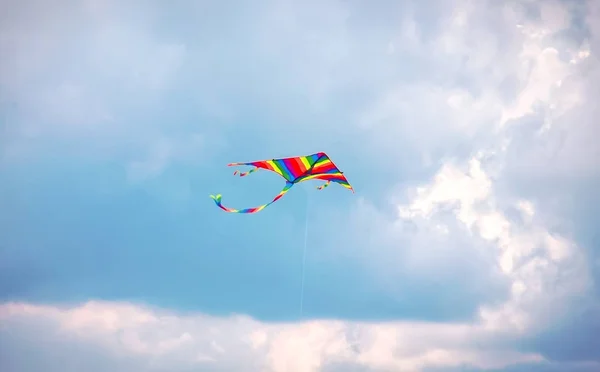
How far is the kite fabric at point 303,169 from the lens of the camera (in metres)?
36.5

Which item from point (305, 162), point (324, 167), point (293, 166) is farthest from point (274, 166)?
point (324, 167)

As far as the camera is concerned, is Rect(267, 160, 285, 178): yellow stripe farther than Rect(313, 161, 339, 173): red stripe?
Yes

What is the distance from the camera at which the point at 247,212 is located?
35062 millimetres

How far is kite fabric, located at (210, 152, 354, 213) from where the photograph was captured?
36531mm

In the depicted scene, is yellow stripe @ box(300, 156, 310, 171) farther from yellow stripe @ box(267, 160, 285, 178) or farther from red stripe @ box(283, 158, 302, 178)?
yellow stripe @ box(267, 160, 285, 178)

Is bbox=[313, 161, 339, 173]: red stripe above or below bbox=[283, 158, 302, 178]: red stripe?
below

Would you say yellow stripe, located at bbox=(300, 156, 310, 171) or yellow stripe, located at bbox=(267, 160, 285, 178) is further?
yellow stripe, located at bbox=(267, 160, 285, 178)

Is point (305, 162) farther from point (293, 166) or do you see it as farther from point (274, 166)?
point (274, 166)

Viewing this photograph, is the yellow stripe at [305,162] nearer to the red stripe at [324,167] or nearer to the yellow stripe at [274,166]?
the red stripe at [324,167]

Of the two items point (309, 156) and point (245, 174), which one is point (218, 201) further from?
point (309, 156)

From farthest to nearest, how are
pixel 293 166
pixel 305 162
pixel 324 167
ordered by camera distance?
pixel 293 166 < pixel 324 167 < pixel 305 162

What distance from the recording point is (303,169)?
38.1m

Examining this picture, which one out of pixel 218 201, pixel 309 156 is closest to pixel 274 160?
pixel 309 156

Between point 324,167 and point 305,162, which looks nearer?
point 305,162
